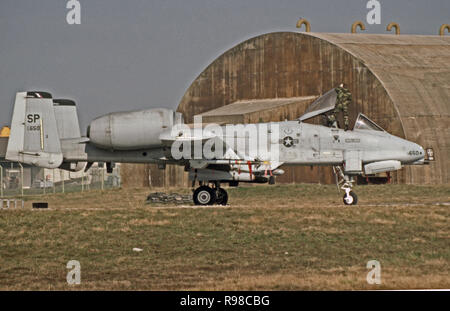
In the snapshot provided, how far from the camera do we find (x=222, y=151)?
1090 inches

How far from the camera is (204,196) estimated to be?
28266mm

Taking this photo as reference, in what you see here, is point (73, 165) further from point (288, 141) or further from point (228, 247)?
point (228, 247)

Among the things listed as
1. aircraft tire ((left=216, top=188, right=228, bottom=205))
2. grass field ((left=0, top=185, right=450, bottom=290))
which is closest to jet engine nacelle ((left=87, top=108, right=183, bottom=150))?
grass field ((left=0, top=185, right=450, bottom=290))

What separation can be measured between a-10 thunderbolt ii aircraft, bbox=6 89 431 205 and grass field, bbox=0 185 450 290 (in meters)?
2.51

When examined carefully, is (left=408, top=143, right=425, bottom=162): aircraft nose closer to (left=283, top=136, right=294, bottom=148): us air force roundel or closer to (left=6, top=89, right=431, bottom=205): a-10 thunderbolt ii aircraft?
(left=6, top=89, right=431, bottom=205): a-10 thunderbolt ii aircraft

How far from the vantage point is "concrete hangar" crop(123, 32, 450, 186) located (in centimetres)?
4281

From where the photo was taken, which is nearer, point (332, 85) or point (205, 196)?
point (205, 196)

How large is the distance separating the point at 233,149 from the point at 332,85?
19.1m

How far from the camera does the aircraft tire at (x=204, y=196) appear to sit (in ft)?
92.6

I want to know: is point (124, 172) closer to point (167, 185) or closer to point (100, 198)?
point (167, 185)

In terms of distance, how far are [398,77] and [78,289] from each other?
33.5 m

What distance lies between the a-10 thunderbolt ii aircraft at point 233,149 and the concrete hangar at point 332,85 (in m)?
14.2

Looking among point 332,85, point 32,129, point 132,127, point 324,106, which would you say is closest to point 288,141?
point 324,106
